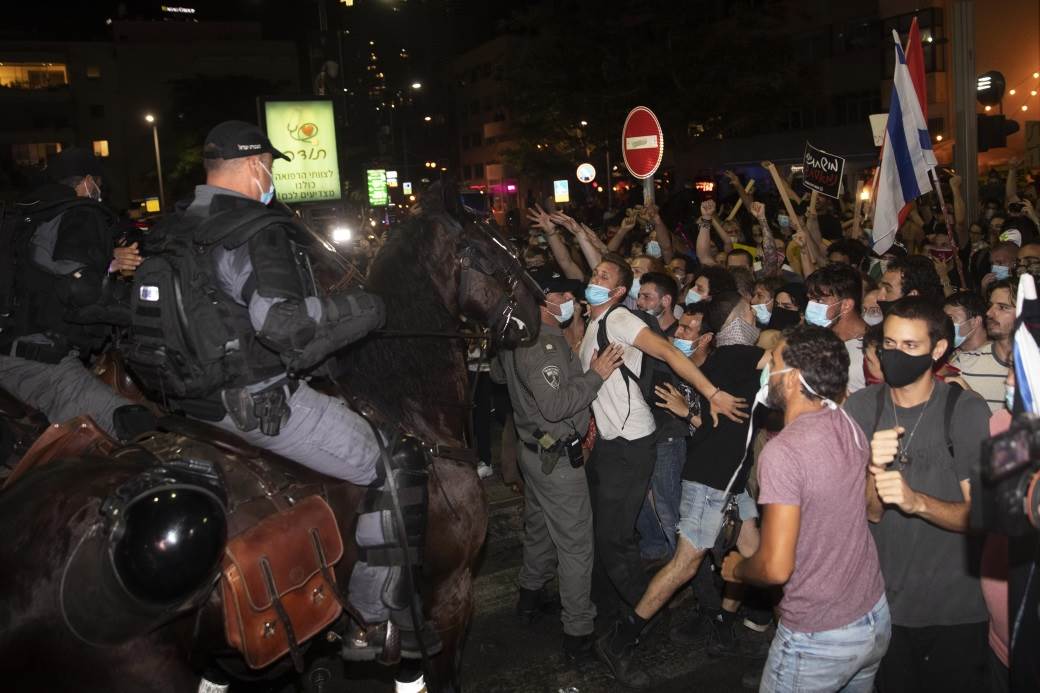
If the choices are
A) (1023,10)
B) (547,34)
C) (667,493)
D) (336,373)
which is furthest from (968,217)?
(1023,10)

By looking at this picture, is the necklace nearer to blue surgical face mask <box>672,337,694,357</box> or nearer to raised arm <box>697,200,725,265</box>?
blue surgical face mask <box>672,337,694,357</box>

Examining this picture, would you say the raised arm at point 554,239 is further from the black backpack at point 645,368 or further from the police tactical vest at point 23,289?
the police tactical vest at point 23,289

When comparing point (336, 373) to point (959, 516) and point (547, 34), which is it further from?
point (547, 34)

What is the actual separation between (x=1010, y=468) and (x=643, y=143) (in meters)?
8.80

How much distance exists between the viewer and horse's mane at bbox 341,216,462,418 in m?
4.50

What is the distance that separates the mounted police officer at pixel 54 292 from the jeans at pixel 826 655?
375cm

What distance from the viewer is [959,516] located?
137 inches

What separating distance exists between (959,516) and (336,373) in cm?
293

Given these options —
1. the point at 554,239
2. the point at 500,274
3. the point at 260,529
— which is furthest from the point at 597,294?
the point at 260,529

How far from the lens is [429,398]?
4688 millimetres

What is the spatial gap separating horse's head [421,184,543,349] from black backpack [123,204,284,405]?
1.34 metres

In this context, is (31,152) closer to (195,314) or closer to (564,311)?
(564,311)

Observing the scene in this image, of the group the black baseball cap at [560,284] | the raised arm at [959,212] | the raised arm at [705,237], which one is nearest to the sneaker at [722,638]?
the black baseball cap at [560,284]

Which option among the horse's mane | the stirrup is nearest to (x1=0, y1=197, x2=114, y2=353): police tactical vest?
the horse's mane
